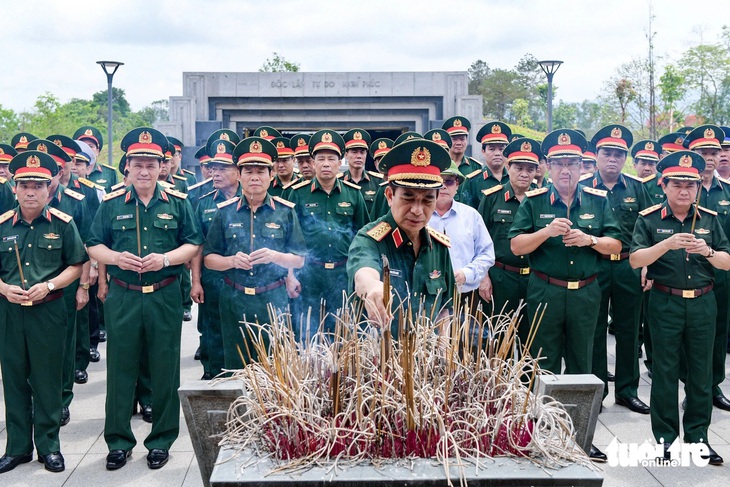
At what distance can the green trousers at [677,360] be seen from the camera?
4328 mm

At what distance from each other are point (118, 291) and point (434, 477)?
10.6ft

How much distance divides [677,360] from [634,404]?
3.98 ft

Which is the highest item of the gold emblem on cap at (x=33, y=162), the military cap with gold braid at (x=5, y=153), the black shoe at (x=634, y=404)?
the military cap with gold braid at (x=5, y=153)

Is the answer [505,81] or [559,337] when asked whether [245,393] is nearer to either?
[559,337]

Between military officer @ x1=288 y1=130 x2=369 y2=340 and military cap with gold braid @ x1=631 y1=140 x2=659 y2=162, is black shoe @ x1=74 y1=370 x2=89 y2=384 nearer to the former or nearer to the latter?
military officer @ x1=288 y1=130 x2=369 y2=340

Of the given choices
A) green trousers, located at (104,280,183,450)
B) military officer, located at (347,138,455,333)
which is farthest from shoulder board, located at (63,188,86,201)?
military officer, located at (347,138,455,333)

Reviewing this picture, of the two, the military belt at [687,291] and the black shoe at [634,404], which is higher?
the military belt at [687,291]

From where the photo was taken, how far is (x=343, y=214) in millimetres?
6164

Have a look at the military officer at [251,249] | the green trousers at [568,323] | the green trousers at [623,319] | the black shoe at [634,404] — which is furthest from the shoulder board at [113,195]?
the black shoe at [634,404]

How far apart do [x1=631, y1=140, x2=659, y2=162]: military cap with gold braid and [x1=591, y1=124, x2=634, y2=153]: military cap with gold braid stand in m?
1.80

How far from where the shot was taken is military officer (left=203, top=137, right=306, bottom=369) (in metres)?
4.82

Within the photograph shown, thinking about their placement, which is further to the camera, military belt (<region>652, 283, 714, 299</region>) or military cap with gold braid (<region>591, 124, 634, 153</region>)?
military cap with gold braid (<region>591, 124, 634, 153</region>)

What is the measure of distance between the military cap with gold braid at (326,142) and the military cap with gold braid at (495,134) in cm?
165

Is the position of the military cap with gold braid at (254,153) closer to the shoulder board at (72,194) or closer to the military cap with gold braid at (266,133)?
the shoulder board at (72,194)
